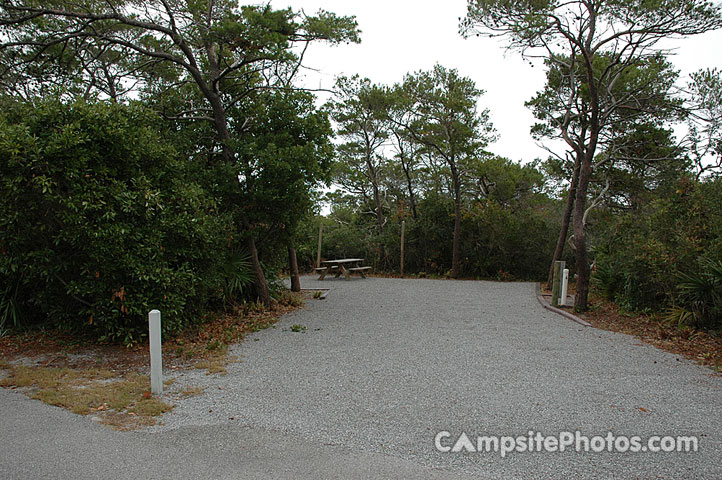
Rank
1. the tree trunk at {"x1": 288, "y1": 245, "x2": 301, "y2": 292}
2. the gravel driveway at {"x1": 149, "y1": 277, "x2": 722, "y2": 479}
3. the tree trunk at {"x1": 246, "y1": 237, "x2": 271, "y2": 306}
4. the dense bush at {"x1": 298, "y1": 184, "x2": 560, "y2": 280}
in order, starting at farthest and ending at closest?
the dense bush at {"x1": 298, "y1": 184, "x2": 560, "y2": 280} → the tree trunk at {"x1": 288, "y1": 245, "x2": 301, "y2": 292} → the tree trunk at {"x1": 246, "y1": 237, "x2": 271, "y2": 306} → the gravel driveway at {"x1": 149, "y1": 277, "x2": 722, "y2": 479}

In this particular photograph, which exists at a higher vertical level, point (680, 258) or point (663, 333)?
point (680, 258)

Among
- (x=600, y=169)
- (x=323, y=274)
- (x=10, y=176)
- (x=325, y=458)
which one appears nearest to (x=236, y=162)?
(x=10, y=176)

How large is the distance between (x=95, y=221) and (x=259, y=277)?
400 centimetres

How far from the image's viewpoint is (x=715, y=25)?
8.44 meters

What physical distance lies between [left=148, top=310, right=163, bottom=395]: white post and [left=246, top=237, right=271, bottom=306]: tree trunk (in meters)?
4.68

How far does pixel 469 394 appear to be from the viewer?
14.3 feet

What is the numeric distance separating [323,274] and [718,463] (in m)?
13.9

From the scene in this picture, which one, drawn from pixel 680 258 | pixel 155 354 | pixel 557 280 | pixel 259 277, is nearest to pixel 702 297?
pixel 680 258

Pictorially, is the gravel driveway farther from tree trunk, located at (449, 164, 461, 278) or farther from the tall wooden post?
tree trunk, located at (449, 164, 461, 278)

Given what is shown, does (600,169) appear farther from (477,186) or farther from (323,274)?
(323,274)

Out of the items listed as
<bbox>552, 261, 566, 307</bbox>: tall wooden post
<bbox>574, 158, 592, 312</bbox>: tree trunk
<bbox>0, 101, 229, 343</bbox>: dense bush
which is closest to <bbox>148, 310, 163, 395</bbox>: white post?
<bbox>0, 101, 229, 343</bbox>: dense bush

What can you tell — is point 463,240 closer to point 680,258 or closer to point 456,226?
point 456,226

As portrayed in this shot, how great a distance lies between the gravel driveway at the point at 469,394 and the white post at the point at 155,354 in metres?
0.39

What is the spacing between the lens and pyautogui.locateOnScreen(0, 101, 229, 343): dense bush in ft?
17.6
